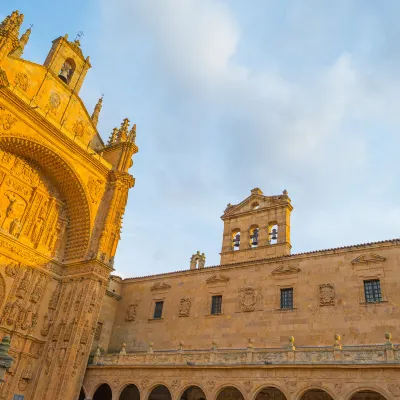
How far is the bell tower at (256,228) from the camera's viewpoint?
81.7ft

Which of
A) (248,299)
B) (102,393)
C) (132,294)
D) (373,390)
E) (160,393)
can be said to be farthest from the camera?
(132,294)

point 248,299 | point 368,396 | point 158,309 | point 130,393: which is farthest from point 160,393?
point 368,396

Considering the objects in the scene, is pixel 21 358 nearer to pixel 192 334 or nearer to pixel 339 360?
pixel 192 334

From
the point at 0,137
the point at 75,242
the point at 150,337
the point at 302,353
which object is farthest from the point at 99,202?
the point at 302,353

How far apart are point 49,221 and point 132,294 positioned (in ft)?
24.9

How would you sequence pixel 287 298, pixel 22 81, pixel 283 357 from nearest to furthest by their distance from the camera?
pixel 283 357 < pixel 287 298 < pixel 22 81

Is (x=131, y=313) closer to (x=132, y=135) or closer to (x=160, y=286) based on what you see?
(x=160, y=286)

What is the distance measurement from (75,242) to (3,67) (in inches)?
405

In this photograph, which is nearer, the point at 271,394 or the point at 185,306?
the point at 271,394

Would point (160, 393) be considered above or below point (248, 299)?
below

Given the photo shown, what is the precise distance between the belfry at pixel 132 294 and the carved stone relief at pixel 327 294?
7 cm

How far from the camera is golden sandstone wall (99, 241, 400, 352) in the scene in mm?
17938

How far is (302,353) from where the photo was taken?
15367 millimetres

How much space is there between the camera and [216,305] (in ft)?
74.3
